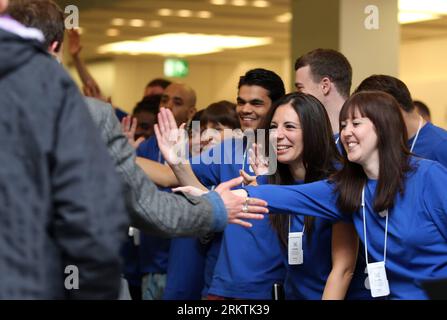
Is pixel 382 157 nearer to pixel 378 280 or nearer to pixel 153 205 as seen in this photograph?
pixel 378 280

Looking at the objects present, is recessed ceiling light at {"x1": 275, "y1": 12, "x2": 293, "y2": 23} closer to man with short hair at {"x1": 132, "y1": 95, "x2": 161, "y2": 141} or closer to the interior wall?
the interior wall

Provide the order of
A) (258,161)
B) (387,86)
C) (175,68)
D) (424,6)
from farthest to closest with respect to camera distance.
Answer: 1. (175,68)
2. (424,6)
3. (387,86)
4. (258,161)

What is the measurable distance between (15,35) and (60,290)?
0.57 metres

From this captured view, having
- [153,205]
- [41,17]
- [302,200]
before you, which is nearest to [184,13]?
[302,200]

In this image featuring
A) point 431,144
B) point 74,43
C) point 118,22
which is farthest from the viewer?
point 118,22

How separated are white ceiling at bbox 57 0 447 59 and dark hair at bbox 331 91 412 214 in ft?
24.1

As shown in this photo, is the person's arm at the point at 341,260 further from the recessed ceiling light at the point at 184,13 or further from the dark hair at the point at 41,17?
the recessed ceiling light at the point at 184,13

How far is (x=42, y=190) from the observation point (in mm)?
1848

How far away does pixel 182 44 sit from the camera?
17.2 metres

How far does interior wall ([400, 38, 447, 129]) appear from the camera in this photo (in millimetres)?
15727

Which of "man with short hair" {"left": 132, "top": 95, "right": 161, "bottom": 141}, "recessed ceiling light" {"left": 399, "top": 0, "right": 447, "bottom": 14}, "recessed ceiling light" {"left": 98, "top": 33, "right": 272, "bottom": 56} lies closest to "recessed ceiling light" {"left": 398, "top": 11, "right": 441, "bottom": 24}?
"recessed ceiling light" {"left": 399, "top": 0, "right": 447, "bottom": 14}

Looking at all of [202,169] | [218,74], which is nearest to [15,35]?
[202,169]

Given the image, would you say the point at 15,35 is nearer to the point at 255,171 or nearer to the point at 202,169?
the point at 255,171

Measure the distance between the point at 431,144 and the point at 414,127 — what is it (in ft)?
0.47
